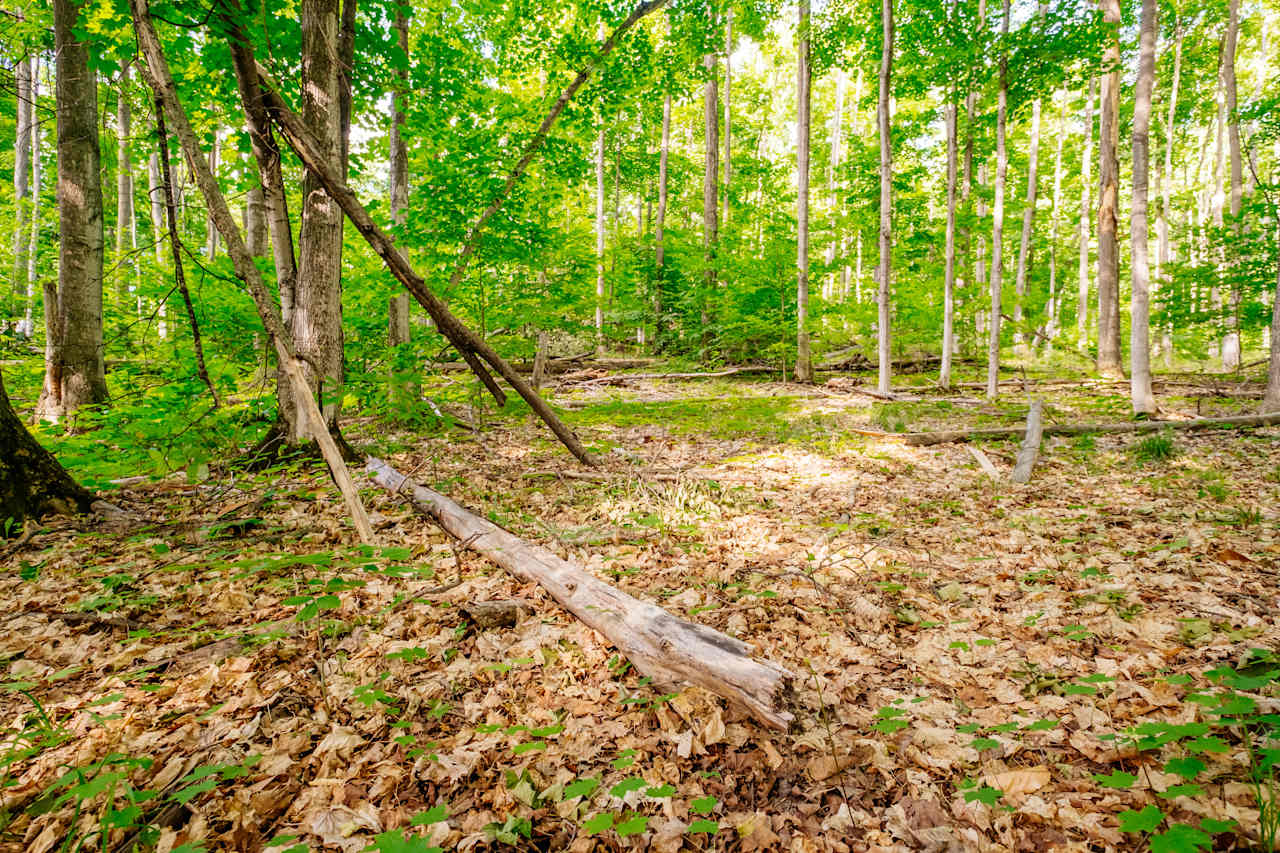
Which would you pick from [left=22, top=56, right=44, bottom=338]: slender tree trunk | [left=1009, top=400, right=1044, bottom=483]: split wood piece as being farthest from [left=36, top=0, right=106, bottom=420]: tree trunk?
[left=1009, top=400, right=1044, bottom=483]: split wood piece

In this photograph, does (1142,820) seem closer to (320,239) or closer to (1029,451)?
(1029,451)

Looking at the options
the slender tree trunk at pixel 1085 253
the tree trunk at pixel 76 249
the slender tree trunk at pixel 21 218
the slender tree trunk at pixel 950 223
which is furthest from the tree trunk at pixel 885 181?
the slender tree trunk at pixel 21 218

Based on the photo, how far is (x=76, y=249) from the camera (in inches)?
245

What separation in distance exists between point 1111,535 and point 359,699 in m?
5.15

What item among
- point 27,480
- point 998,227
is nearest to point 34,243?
point 27,480

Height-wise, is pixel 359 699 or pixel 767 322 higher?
pixel 767 322

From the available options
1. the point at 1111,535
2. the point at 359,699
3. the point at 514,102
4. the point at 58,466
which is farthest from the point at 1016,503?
the point at 514,102

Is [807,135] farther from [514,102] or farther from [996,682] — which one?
[996,682]

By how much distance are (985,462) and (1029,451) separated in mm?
462

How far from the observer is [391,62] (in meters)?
6.04

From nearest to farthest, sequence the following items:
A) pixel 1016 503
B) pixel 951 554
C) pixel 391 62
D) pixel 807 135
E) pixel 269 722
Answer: pixel 269 722, pixel 951 554, pixel 1016 503, pixel 391 62, pixel 807 135

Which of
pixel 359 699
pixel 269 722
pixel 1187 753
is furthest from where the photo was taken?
pixel 359 699

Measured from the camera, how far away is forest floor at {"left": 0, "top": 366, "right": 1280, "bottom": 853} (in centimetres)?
178

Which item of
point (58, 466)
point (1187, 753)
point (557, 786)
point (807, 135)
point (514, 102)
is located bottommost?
point (557, 786)
